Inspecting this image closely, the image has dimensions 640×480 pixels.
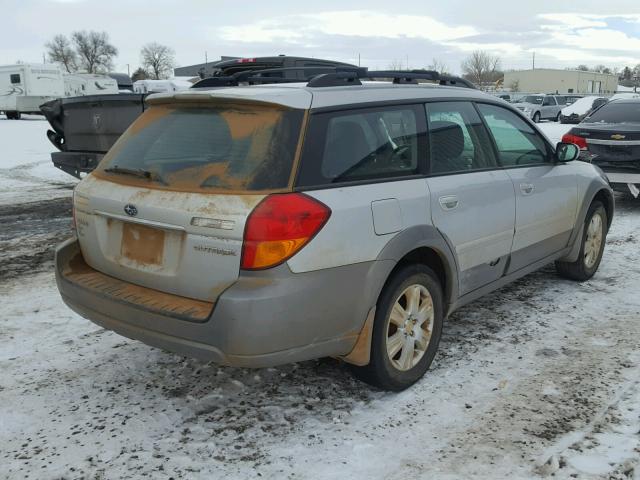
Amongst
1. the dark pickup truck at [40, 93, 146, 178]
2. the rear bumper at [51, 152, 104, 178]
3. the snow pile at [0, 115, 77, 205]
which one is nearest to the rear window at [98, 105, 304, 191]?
the dark pickup truck at [40, 93, 146, 178]

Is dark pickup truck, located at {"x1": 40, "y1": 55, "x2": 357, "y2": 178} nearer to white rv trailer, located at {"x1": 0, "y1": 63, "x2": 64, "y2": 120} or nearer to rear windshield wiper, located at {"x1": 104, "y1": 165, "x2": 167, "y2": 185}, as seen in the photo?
rear windshield wiper, located at {"x1": 104, "y1": 165, "x2": 167, "y2": 185}

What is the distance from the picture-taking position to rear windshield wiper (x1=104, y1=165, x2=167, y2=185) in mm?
3037

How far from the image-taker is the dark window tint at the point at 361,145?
290 centimetres

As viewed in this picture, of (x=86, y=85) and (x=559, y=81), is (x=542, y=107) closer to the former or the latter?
Result: (x=86, y=85)

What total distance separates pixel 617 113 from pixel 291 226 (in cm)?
793

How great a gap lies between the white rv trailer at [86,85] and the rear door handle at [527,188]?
32.1 m

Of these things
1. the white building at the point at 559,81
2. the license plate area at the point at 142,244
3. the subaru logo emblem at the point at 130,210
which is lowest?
the license plate area at the point at 142,244

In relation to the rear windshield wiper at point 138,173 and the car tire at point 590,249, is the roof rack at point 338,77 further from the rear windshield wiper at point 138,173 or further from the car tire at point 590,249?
the car tire at point 590,249

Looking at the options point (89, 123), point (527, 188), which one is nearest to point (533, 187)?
point (527, 188)

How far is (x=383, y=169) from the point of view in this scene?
3211mm

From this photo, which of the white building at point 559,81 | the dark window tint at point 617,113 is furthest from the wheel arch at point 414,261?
the white building at point 559,81

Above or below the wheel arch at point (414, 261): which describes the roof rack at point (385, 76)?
above

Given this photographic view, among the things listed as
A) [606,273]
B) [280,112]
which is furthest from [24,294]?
[606,273]

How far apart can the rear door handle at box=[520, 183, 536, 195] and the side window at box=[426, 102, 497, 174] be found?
0.32m
